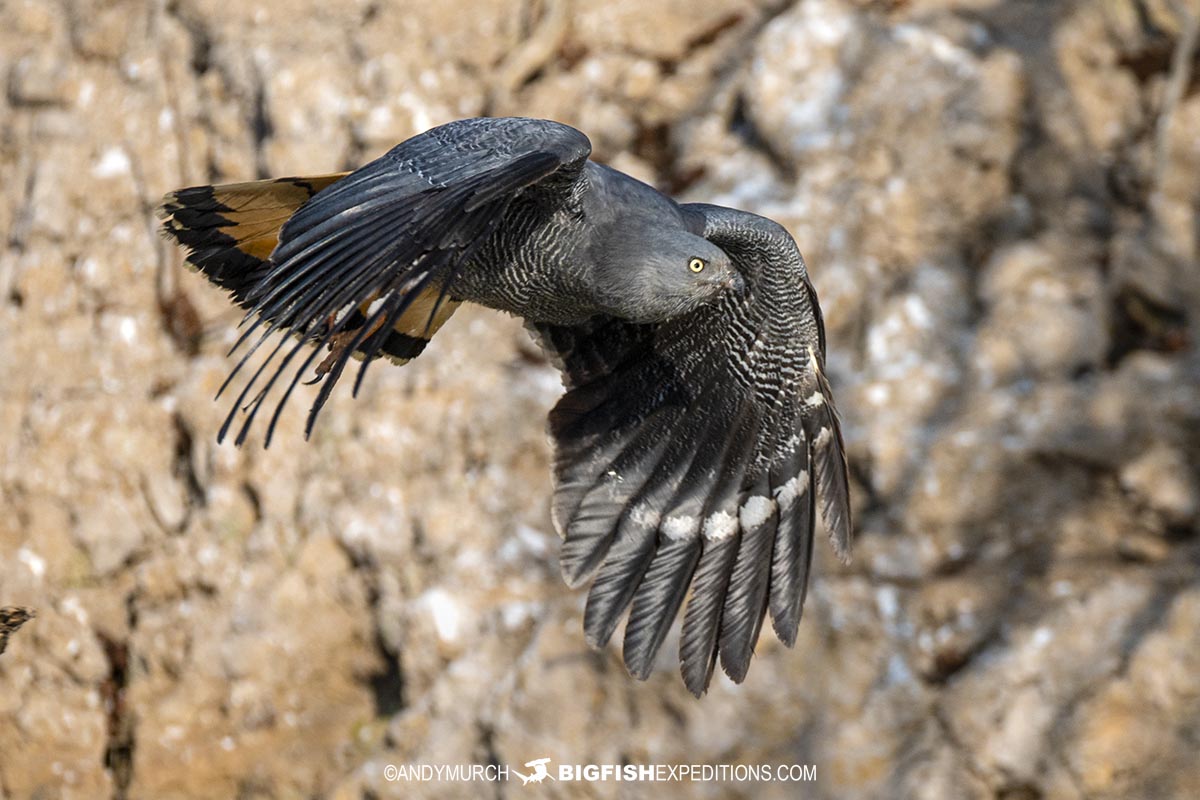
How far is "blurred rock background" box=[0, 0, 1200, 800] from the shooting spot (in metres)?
5.40

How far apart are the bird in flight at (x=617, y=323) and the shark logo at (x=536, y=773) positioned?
1.59 metres

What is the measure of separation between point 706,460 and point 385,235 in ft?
5.99

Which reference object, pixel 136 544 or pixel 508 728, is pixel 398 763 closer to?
pixel 508 728

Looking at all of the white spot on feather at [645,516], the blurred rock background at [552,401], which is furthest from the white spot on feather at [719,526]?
the blurred rock background at [552,401]

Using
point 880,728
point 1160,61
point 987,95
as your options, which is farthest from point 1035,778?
point 1160,61

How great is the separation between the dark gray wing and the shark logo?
2953 mm

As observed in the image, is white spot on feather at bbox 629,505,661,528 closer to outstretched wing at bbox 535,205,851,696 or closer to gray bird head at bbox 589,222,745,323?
outstretched wing at bbox 535,205,851,696

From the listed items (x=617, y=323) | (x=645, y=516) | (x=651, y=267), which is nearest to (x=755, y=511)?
(x=645, y=516)

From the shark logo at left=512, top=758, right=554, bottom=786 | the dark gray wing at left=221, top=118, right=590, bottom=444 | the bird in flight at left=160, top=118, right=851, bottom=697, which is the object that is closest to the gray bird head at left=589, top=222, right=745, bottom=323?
the bird in flight at left=160, top=118, right=851, bottom=697

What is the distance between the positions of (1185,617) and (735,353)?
2248mm

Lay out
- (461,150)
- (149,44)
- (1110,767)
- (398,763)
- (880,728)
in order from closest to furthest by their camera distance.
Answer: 1. (461,150)
2. (1110,767)
3. (880,728)
4. (398,763)
5. (149,44)

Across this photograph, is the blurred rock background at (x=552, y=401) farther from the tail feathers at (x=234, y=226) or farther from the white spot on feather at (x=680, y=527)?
the tail feathers at (x=234, y=226)

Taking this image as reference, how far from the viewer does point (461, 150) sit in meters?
3.17

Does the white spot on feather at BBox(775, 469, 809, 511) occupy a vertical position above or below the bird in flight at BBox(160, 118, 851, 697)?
below
